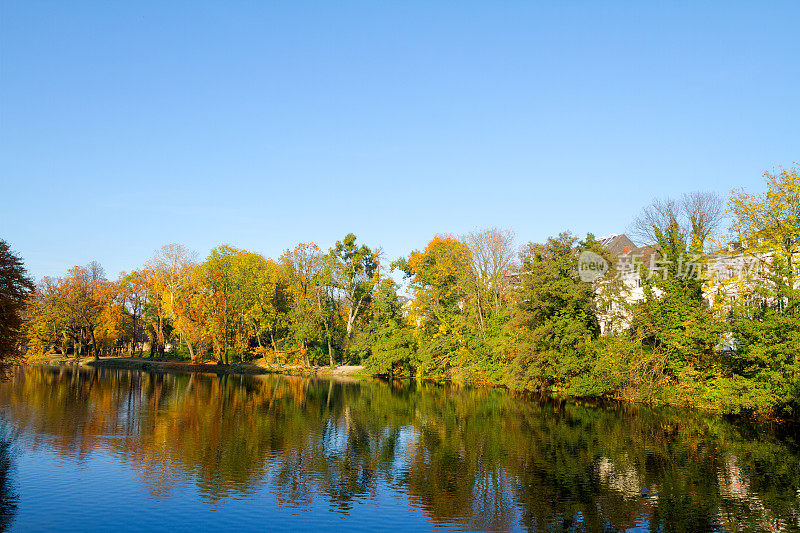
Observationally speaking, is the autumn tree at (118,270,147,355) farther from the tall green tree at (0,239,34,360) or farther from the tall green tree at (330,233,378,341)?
the tall green tree at (0,239,34,360)

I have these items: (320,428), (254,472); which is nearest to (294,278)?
(320,428)

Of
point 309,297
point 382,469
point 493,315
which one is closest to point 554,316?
point 493,315

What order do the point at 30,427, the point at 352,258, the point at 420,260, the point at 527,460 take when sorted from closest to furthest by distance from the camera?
the point at 527,460, the point at 30,427, the point at 420,260, the point at 352,258

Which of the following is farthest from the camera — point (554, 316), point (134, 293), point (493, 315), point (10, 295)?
point (134, 293)

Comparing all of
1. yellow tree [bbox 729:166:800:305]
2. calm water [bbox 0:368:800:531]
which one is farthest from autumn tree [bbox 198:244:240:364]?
yellow tree [bbox 729:166:800:305]

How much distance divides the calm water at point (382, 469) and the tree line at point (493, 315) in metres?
4.21

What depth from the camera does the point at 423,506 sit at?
48.1 feet

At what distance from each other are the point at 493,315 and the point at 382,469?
36.3 meters

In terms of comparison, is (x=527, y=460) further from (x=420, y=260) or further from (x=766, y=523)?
(x=420, y=260)

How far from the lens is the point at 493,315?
53.4 metres

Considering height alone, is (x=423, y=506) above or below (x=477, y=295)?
below

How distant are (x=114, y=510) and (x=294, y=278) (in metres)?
51.9

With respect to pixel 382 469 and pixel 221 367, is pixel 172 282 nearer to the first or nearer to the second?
pixel 221 367

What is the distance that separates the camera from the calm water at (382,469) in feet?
44.8
